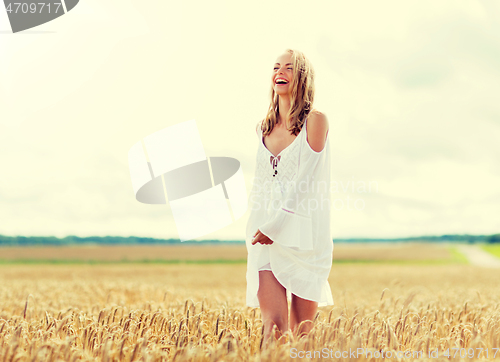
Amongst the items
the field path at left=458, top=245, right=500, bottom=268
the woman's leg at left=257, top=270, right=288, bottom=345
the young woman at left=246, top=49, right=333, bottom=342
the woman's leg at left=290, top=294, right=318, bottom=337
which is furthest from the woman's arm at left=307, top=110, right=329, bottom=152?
the field path at left=458, top=245, right=500, bottom=268

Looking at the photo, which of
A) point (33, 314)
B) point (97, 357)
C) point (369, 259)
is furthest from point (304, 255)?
point (369, 259)

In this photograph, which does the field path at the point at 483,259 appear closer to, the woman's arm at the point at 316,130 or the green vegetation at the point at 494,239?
the woman's arm at the point at 316,130

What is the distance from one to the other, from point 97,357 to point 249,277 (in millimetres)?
1177

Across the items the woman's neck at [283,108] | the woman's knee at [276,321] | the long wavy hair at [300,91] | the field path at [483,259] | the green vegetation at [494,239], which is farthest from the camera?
the green vegetation at [494,239]

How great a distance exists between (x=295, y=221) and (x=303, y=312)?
2.46 feet

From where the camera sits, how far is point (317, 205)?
3.13m

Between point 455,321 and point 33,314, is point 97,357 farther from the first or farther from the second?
point 455,321

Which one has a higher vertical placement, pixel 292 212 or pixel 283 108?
pixel 283 108

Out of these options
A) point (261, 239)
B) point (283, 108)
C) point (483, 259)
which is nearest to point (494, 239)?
point (483, 259)

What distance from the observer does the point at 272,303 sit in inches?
119

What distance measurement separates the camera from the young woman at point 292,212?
3.00 meters

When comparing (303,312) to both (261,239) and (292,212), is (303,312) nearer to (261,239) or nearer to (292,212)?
(261,239)

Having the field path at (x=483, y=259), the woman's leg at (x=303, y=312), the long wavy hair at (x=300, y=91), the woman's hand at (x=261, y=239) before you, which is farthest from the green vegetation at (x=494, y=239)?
the woman's hand at (x=261, y=239)

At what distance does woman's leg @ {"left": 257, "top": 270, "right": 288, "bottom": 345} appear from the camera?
9.78ft
